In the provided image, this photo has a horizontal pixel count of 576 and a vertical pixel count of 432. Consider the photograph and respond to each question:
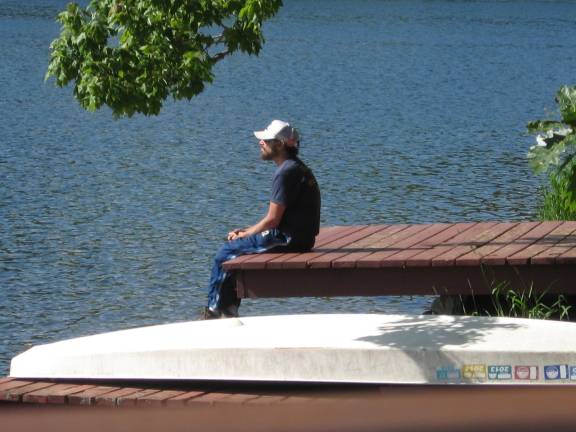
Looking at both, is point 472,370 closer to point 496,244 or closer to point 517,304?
point 517,304

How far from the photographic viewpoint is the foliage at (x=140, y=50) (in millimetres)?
7422

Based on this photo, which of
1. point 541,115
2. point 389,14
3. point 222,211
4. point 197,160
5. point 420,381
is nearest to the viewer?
point 420,381

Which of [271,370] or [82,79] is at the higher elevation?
[82,79]

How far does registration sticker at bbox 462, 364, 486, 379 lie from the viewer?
18.2 feet

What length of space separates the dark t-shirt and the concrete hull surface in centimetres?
120

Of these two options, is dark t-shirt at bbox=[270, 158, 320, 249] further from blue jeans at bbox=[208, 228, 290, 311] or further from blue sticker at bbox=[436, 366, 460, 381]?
blue sticker at bbox=[436, 366, 460, 381]

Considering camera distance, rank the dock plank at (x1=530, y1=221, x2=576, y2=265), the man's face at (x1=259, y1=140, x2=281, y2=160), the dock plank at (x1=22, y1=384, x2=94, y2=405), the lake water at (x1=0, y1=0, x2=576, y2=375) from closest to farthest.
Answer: the dock plank at (x1=22, y1=384, x2=94, y2=405)
the dock plank at (x1=530, y1=221, x2=576, y2=265)
the man's face at (x1=259, y1=140, x2=281, y2=160)
the lake water at (x1=0, y1=0, x2=576, y2=375)

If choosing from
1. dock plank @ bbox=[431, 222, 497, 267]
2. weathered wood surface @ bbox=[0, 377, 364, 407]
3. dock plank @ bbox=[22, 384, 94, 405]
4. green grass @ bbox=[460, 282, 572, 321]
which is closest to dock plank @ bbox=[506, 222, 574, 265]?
green grass @ bbox=[460, 282, 572, 321]

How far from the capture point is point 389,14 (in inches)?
2282

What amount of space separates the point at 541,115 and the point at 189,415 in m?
25.6

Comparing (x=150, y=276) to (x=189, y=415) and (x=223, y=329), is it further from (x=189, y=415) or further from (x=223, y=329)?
(x=189, y=415)

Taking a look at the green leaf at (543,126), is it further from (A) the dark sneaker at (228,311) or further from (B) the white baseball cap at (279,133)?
(A) the dark sneaker at (228,311)

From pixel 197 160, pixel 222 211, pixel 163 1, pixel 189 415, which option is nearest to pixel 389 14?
pixel 197 160

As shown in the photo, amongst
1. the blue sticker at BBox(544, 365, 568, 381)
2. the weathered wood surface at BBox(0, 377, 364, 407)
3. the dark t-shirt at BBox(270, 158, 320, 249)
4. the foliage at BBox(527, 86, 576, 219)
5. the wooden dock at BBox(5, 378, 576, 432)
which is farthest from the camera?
the dark t-shirt at BBox(270, 158, 320, 249)
